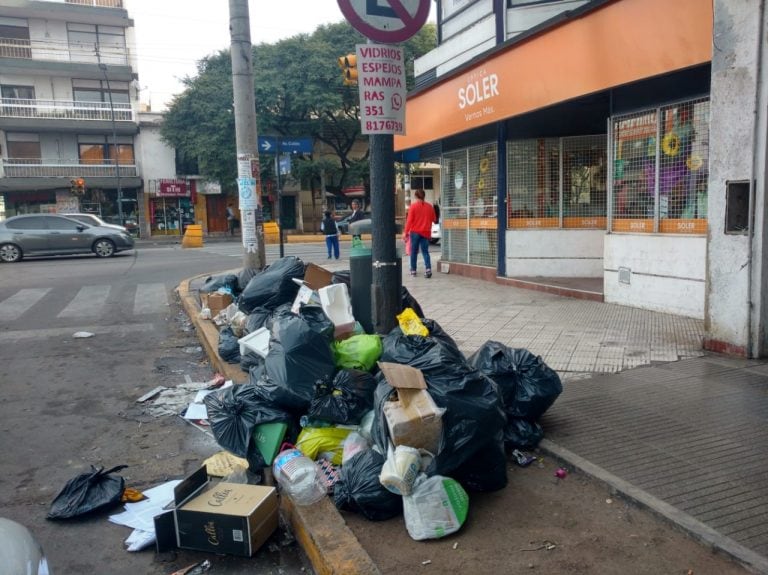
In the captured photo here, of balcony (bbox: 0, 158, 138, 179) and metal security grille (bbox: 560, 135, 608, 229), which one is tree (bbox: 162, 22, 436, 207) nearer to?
balcony (bbox: 0, 158, 138, 179)

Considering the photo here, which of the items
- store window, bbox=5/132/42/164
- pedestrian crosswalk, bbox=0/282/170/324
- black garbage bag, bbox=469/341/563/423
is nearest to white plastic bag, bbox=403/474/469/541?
black garbage bag, bbox=469/341/563/423

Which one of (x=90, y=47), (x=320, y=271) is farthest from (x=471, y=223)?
(x=90, y=47)

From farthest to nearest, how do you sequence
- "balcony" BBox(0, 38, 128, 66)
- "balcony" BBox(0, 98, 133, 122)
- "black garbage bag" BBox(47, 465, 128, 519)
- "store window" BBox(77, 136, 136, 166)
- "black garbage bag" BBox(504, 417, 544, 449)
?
1. "store window" BBox(77, 136, 136, 166)
2. "balcony" BBox(0, 38, 128, 66)
3. "balcony" BBox(0, 98, 133, 122)
4. "black garbage bag" BBox(504, 417, 544, 449)
5. "black garbage bag" BBox(47, 465, 128, 519)

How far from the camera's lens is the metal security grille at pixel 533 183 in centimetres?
1017

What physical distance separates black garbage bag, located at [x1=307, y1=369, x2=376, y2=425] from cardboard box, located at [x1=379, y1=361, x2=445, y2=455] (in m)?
0.51

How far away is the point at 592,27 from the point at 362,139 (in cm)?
3209

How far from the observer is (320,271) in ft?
19.7

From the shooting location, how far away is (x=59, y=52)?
3603 cm

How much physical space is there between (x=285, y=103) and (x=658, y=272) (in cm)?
2959

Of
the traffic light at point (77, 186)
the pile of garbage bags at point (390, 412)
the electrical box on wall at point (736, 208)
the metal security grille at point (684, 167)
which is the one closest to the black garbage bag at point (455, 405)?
the pile of garbage bags at point (390, 412)

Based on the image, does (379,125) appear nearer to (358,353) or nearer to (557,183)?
(358,353)

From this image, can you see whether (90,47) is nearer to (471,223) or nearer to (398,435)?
(471,223)

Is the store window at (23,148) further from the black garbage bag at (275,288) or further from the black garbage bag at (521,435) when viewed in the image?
the black garbage bag at (521,435)

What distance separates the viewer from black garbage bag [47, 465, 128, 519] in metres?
3.45
